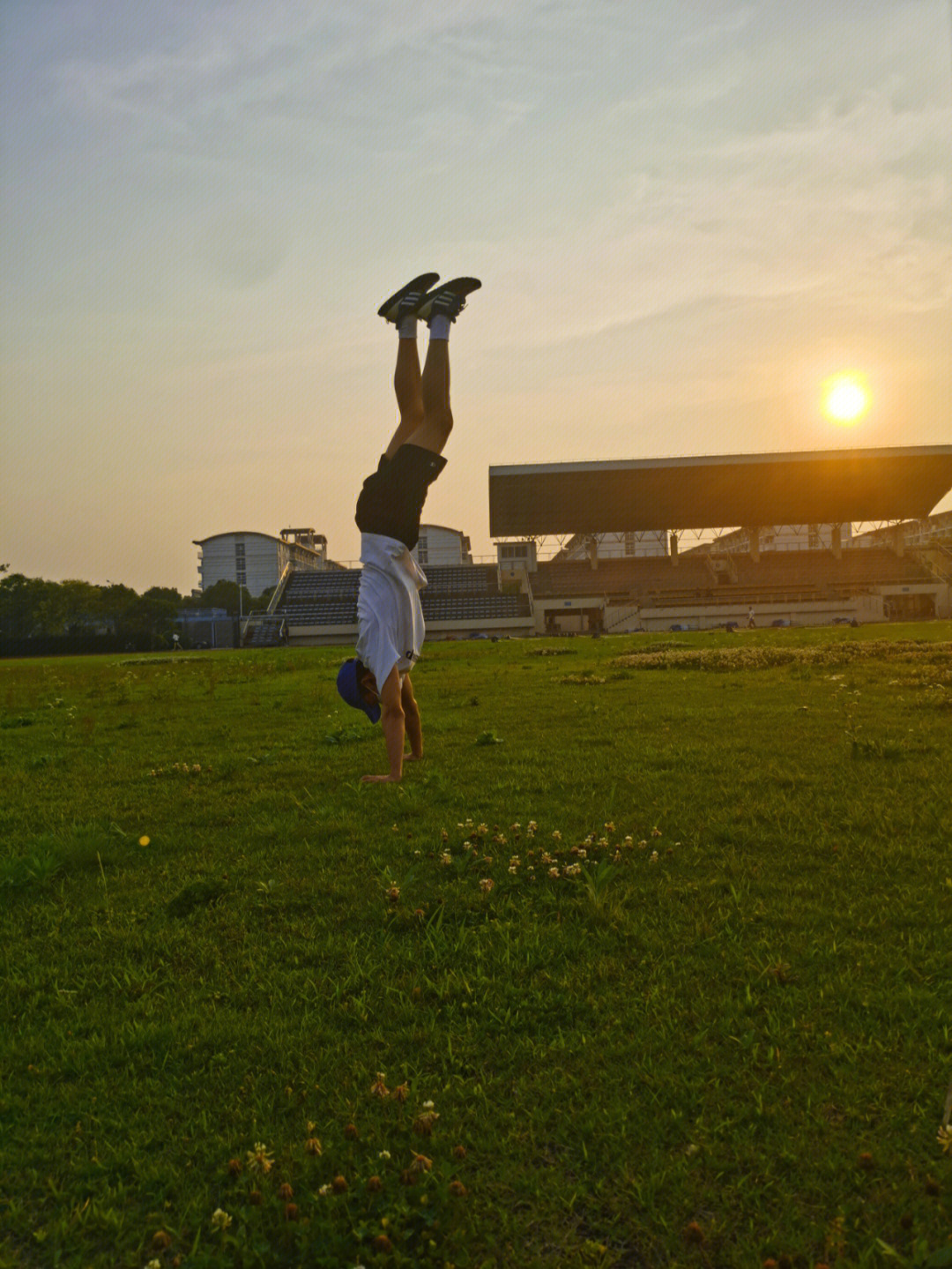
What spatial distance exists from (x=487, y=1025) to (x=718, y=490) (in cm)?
7458

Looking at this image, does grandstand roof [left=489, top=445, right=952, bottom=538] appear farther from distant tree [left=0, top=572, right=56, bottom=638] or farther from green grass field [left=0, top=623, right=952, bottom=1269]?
green grass field [left=0, top=623, right=952, bottom=1269]

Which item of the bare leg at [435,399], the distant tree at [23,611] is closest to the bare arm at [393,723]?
the bare leg at [435,399]

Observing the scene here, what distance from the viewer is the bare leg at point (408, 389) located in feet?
21.1

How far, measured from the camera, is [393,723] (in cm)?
643

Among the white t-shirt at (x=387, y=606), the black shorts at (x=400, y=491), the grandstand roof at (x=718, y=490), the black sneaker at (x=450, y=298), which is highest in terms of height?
the grandstand roof at (x=718, y=490)

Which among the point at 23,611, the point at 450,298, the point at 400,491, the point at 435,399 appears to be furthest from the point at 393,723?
the point at 23,611

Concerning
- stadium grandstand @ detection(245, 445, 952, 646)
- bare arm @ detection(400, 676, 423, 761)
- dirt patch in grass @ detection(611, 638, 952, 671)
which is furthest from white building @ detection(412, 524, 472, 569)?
bare arm @ detection(400, 676, 423, 761)

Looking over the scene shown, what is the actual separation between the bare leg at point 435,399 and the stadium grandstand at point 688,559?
62.8 metres

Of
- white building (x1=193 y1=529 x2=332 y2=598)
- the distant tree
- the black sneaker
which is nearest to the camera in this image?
the black sneaker

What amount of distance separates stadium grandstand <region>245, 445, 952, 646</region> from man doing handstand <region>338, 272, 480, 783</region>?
6280cm

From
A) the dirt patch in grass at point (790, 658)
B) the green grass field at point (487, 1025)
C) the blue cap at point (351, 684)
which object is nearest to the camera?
the green grass field at point (487, 1025)

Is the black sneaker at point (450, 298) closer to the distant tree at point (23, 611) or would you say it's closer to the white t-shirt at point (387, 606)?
the white t-shirt at point (387, 606)

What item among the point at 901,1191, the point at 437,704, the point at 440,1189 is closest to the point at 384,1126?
the point at 440,1189

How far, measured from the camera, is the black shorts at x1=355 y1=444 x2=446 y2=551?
21.4 ft
